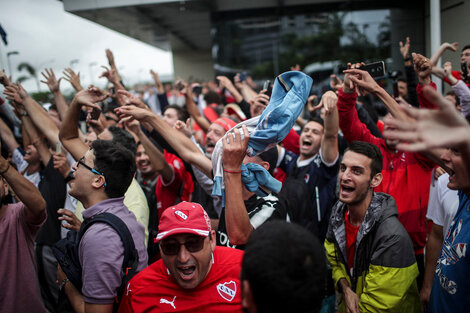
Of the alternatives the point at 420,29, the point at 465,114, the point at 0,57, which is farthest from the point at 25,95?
the point at 420,29

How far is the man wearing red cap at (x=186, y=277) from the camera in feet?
5.33

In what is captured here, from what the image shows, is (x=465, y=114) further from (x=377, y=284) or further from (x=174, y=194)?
(x=174, y=194)

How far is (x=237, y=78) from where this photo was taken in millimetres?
5215

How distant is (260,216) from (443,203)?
144 centimetres

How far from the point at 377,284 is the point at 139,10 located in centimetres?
1014

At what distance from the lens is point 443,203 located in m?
2.47

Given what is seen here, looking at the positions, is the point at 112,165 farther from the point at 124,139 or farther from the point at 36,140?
the point at 36,140

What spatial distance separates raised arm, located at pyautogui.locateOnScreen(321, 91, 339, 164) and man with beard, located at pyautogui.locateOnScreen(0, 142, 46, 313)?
7.65 feet

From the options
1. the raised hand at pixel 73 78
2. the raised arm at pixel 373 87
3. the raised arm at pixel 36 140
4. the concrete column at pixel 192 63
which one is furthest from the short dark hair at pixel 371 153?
the concrete column at pixel 192 63

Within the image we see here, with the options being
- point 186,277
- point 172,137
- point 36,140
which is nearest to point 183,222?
point 186,277

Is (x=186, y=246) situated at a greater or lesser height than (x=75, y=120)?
lesser

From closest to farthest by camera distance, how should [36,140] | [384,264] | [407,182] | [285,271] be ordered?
[285,271]
[384,264]
[407,182]
[36,140]

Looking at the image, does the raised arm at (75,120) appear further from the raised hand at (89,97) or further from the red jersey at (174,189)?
the red jersey at (174,189)

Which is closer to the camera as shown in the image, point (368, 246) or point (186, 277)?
point (186, 277)
